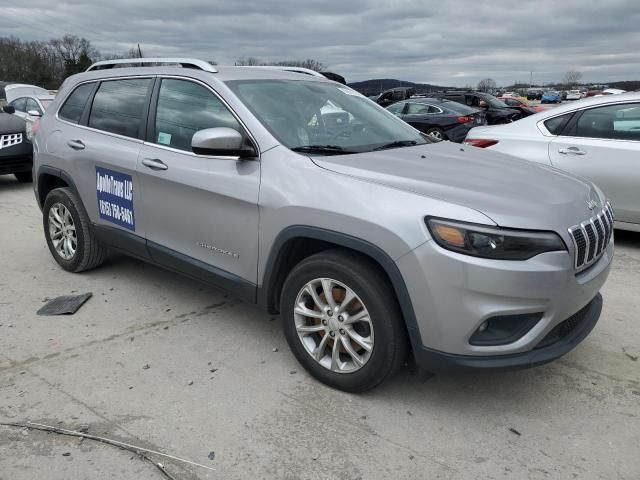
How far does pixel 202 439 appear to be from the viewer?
2.72 meters

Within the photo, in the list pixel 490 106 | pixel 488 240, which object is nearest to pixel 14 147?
pixel 488 240

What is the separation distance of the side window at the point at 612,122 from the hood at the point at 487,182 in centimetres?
271

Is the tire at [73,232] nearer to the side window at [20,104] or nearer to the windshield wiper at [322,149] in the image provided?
the windshield wiper at [322,149]

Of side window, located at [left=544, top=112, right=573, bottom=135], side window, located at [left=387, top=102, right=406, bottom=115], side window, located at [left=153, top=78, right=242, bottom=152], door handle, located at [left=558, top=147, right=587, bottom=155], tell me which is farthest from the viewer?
side window, located at [left=387, top=102, right=406, bottom=115]

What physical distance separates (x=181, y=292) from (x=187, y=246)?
0.99 meters

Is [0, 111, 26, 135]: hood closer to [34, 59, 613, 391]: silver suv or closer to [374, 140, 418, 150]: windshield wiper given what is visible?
[34, 59, 613, 391]: silver suv

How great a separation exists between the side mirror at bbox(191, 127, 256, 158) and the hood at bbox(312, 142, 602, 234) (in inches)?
17.4

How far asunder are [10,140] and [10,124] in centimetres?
29

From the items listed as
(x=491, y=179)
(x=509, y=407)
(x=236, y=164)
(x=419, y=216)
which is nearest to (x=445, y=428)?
(x=509, y=407)

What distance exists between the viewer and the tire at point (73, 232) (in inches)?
185

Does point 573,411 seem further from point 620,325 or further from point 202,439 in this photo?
point 202,439

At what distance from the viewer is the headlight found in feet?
8.25

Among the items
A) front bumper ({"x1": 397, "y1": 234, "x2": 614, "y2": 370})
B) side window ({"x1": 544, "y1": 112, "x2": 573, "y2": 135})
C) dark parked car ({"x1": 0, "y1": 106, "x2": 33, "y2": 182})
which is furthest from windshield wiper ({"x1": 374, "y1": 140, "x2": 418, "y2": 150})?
Result: dark parked car ({"x1": 0, "y1": 106, "x2": 33, "y2": 182})

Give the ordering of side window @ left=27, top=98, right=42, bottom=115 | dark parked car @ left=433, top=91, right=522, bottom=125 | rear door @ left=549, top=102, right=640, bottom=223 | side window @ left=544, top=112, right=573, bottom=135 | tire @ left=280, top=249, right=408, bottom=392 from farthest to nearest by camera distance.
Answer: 1. dark parked car @ left=433, top=91, right=522, bottom=125
2. side window @ left=27, top=98, right=42, bottom=115
3. side window @ left=544, top=112, right=573, bottom=135
4. rear door @ left=549, top=102, right=640, bottom=223
5. tire @ left=280, top=249, right=408, bottom=392
